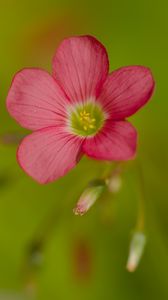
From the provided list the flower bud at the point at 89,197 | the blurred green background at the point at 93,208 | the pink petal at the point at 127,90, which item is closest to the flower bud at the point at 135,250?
the flower bud at the point at 89,197

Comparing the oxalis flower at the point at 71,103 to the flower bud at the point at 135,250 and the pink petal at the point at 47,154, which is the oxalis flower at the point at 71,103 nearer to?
the pink petal at the point at 47,154

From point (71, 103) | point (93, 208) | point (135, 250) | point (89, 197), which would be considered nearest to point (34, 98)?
point (71, 103)

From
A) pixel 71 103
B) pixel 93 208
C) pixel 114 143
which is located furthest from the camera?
pixel 93 208

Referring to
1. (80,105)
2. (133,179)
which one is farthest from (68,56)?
(133,179)

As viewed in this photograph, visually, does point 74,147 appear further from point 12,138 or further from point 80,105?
point 12,138

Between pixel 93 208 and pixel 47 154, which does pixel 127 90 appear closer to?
pixel 47 154
